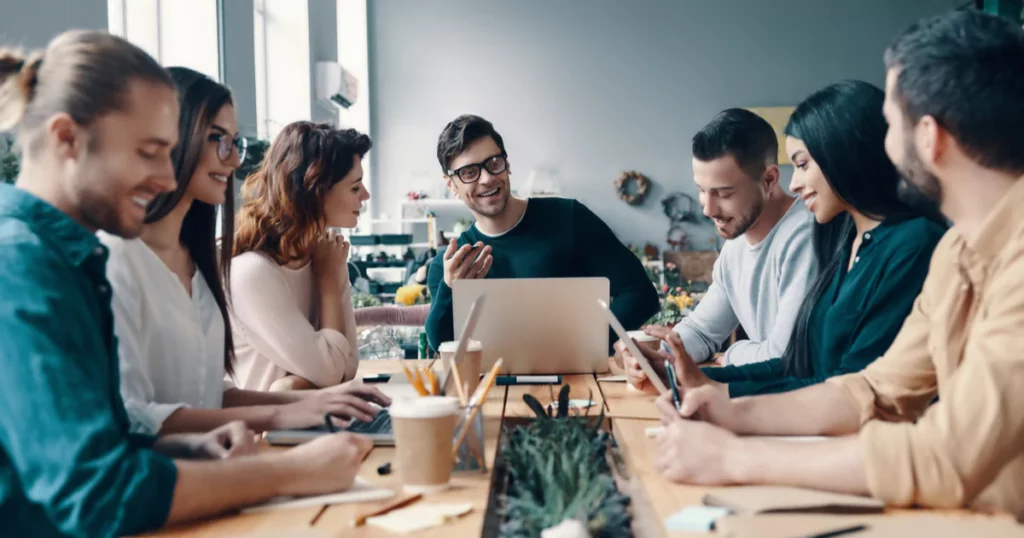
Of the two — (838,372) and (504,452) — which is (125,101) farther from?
(838,372)

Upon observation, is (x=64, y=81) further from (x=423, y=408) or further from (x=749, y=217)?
(x=749, y=217)

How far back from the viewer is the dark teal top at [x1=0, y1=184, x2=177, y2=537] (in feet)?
3.26

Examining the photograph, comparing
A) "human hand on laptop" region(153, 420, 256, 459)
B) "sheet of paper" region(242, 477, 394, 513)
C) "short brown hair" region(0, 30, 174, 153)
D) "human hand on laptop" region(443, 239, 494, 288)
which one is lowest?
"sheet of paper" region(242, 477, 394, 513)

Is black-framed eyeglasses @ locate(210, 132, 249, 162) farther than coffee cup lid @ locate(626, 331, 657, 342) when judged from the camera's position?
No

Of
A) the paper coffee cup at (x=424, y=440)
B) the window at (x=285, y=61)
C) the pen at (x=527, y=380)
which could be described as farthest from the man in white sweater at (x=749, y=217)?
the window at (x=285, y=61)

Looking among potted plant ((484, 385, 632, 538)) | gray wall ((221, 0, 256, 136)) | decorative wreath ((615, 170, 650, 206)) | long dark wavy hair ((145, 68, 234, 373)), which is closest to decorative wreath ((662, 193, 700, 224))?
decorative wreath ((615, 170, 650, 206))

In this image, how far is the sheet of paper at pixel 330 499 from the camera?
1.16 meters

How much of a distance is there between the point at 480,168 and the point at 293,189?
63cm

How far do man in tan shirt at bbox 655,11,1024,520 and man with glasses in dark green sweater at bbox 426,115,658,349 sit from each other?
169 cm

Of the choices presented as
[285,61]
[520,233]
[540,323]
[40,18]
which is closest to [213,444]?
[540,323]

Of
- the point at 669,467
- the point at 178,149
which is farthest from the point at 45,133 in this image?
the point at 669,467

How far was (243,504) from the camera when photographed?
114 centimetres

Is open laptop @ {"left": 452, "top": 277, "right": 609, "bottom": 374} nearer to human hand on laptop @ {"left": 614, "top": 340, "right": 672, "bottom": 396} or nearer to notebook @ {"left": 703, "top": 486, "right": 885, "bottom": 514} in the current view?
human hand on laptop @ {"left": 614, "top": 340, "right": 672, "bottom": 396}

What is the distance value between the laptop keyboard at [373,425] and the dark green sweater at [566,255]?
1.34 meters
